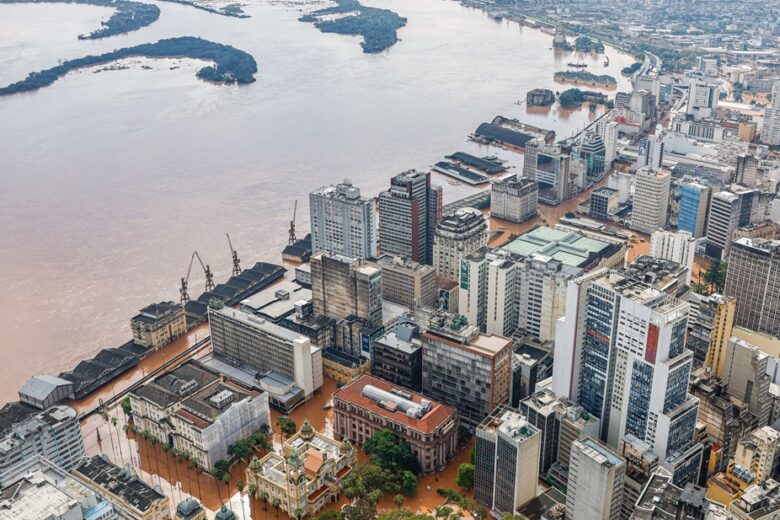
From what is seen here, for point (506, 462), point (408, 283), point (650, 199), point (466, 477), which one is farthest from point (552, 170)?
point (506, 462)

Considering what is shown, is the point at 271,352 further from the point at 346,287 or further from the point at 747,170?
the point at 747,170

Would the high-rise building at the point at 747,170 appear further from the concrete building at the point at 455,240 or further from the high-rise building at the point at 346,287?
the high-rise building at the point at 346,287

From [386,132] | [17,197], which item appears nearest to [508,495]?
[17,197]

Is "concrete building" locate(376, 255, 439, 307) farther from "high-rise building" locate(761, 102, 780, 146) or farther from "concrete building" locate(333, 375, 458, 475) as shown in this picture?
"high-rise building" locate(761, 102, 780, 146)

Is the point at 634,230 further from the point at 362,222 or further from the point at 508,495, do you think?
the point at 508,495

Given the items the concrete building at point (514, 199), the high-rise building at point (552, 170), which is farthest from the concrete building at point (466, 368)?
A: the high-rise building at point (552, 170)

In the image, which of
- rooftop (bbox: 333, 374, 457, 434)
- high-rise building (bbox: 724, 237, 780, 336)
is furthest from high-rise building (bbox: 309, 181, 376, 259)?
high-rise building (bbox: 724, 237, 780, 336)
